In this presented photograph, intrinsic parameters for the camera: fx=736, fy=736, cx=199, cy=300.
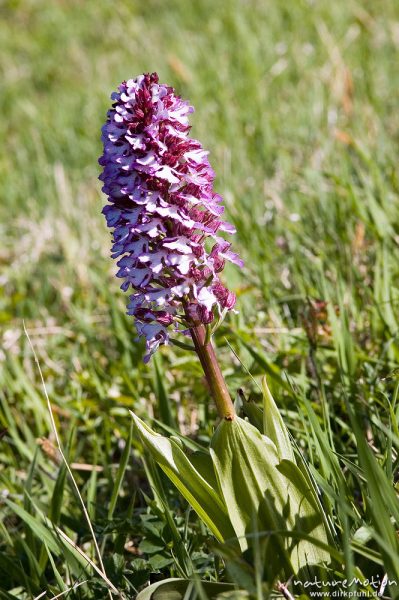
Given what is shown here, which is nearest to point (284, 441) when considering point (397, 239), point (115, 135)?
point (115, 135)

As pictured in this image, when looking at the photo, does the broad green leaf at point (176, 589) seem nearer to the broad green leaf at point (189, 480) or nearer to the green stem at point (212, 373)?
the broad green leaf at point (189, 480)

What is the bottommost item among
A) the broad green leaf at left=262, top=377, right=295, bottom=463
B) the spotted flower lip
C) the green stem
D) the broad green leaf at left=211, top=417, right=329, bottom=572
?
the broad green leaf at left=211, top=417, right=329, bottom=572

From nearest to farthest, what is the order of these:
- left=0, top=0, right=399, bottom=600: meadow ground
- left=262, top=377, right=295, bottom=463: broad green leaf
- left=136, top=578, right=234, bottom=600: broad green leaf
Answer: left=136, top=578, right=234, bottom=600: broad green leaf < left=262, top=377, right=295, bottom=463: broad green leaf < left=0, top=0, right=399, bottom=600: meadow ground

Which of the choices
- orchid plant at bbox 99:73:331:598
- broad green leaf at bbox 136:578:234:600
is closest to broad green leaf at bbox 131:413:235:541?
orchid plant at bbox 99:73:331:598

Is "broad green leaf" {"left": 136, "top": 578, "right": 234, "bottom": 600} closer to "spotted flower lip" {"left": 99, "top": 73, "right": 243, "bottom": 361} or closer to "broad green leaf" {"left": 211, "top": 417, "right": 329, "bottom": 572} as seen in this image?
"broad green leaf" {"left": 211, "top": 417, "right": 329, "bottom": 572}

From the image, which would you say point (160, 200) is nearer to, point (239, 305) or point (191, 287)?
point (191, 287)

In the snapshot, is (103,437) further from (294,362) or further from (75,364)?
(294,362)

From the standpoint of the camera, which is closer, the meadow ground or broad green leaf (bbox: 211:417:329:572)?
broad green leaf (bbox: 211:417:329:572)

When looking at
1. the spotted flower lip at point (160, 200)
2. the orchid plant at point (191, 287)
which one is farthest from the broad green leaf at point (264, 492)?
the spotted flower lip at point (160, 200)
